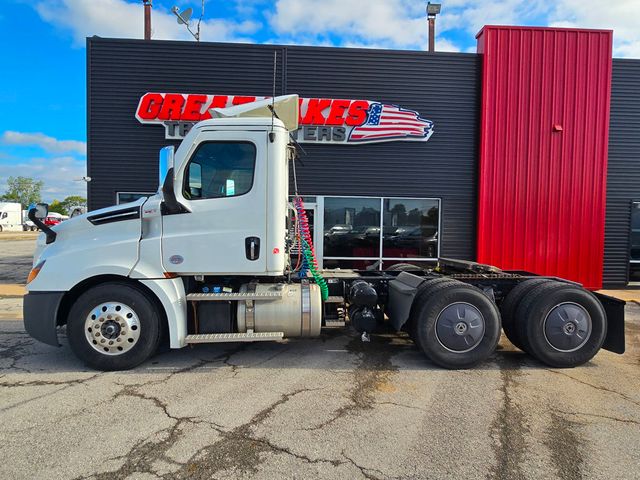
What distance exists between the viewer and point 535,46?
10602mm

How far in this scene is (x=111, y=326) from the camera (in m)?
4.69

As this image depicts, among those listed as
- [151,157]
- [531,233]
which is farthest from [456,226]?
[151,157]

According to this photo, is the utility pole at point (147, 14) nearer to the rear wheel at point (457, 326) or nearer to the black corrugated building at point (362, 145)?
the black corrugated building at point (362, 145)

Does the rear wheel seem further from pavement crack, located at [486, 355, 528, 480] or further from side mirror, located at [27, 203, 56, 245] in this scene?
side mirror, located at [27, 203, 56, 245]

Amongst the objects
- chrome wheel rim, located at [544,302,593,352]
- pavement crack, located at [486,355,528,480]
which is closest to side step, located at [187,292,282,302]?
pavement crack, located at [486,355,528,480]

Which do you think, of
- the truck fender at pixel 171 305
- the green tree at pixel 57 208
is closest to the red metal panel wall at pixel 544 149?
the truck fender at pixel 171 305

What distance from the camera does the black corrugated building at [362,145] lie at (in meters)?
10.5

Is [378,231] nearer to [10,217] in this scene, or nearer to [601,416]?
[601,416]

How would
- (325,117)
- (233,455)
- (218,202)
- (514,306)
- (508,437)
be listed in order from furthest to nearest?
(325,117) → (514,306) → (218,202) → (508,437) → (233,455)

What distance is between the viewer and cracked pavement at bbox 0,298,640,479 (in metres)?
2.97

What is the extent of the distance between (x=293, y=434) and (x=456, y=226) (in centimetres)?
873

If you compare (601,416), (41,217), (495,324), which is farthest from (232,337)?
(601,416)

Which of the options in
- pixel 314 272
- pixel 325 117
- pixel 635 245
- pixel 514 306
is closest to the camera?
pixel 514 306

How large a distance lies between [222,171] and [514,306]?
153 inches
